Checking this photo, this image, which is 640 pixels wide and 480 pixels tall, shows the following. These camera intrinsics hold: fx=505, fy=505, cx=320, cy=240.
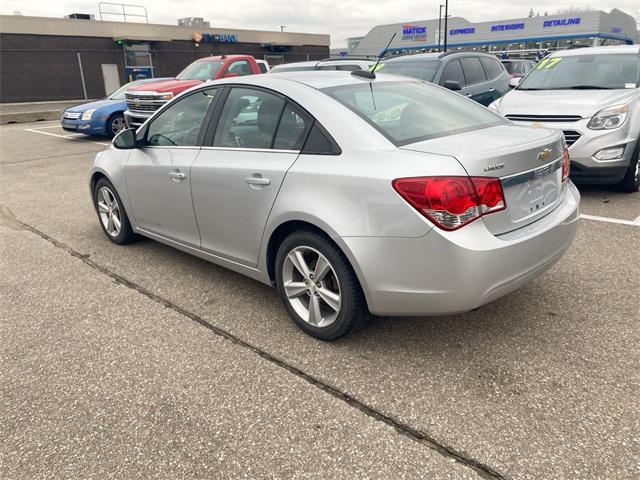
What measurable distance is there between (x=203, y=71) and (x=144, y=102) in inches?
70.1

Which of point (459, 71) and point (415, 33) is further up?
point (415, 33)

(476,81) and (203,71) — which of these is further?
(203,71)

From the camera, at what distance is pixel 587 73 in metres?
6.75

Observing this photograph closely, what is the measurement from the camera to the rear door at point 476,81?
843 centimetres

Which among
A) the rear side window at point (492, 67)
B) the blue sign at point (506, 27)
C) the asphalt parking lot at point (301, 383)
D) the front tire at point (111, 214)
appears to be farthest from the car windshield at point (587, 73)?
the blue sign at point (506, 27)

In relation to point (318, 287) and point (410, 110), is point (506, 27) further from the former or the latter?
point (318, 287)

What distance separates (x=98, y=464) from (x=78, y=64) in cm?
3054

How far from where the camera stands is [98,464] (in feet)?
7.22

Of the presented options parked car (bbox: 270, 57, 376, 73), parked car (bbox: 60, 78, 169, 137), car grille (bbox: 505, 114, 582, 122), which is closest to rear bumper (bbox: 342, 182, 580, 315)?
car grille (bbox: 505, 114, 582, 122)

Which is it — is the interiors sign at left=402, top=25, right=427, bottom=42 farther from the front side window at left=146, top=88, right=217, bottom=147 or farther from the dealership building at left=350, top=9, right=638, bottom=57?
the front side window at left=146, top=88, right=217, bottom=147

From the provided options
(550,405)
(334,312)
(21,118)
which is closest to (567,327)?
(550,405)

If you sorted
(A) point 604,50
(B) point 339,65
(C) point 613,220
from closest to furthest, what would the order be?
1. (C) point 613,220
2. (A) point 604,50
3. (B) point 339,65

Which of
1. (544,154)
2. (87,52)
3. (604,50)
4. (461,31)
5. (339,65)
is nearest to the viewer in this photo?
(544,154)

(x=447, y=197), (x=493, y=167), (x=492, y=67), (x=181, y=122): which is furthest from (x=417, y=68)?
(x=447, y=197)
